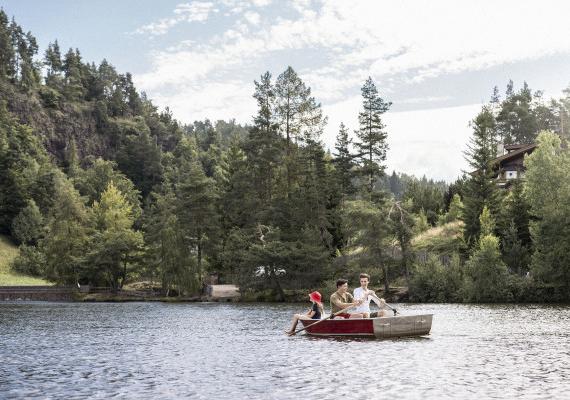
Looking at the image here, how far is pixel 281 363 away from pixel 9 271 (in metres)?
120

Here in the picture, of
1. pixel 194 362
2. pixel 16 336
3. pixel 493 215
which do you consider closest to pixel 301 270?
pixel 493 215

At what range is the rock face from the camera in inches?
3396

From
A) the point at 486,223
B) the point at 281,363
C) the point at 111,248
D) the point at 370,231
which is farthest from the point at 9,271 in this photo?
the point at 281,363

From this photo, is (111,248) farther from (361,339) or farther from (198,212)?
(361,339)

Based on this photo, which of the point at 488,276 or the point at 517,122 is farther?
the point at 517,122

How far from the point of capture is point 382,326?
1283 inches

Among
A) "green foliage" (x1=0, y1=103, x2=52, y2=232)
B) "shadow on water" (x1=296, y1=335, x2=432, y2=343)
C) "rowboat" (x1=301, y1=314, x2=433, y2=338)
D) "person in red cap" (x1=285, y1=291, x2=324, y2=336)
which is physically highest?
"green foliage" (x1=0, y1=103, x2=52, y2=232)

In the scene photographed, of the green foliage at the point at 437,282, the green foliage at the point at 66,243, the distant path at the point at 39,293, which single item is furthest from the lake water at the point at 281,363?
the distant path at the point at 39,293

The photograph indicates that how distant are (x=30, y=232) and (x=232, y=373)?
13690 centimetres

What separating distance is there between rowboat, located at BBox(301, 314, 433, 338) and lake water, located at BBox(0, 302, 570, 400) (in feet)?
1.64

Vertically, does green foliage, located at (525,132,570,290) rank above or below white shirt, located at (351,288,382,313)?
above

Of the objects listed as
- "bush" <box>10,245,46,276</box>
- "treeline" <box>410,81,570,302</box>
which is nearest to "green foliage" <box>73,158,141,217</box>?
"bush" <box>10,245,46,276</box>

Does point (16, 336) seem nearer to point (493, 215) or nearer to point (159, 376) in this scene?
point (159, 376)

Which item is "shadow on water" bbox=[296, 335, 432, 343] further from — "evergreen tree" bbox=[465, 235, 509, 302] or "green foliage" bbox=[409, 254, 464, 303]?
"green foliage" bbox=[409, 254, 464, 303]
